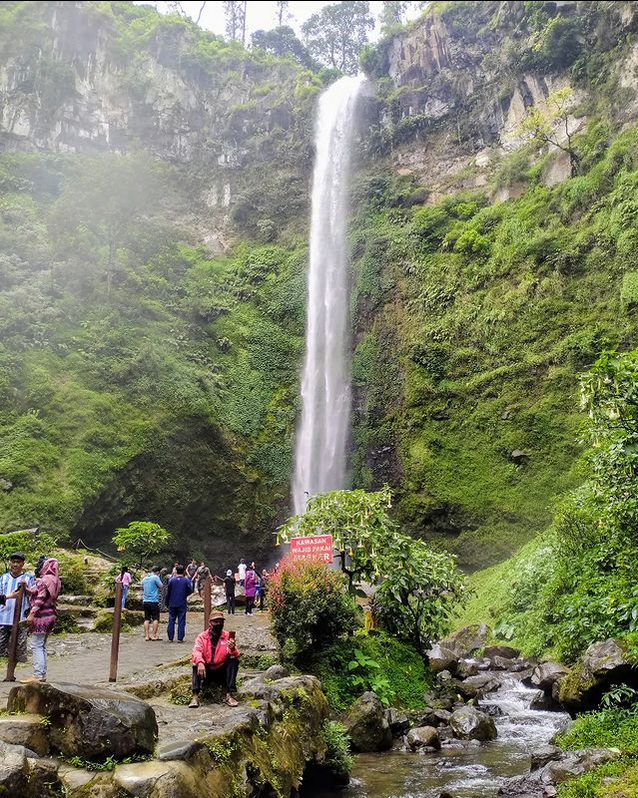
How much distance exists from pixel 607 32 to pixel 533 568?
28.6m

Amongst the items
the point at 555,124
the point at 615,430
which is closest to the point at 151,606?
the point at 615,430

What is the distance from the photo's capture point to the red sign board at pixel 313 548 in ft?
33.8

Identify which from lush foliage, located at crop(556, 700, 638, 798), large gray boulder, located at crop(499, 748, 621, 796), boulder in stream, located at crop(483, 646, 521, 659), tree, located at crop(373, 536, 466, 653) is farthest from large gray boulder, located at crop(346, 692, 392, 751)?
boulder in stream, located at crop(483, 646, 521, 659)

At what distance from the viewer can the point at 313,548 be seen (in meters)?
10.5

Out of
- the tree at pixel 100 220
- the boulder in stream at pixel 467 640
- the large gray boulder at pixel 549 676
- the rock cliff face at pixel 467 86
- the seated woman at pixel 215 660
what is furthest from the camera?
the rock cliff face at pixel 467 86

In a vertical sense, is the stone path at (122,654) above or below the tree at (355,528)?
below

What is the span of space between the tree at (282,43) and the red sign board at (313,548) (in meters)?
58.3

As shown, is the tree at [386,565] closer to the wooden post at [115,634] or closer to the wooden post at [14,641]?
the wooden post at [115,634]

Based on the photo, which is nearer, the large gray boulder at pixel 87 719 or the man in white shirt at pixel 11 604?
the large gray boulder at pixel 87 719

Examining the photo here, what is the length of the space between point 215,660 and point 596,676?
18.0ft

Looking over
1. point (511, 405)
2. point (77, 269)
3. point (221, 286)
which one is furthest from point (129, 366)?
point (511, 405)

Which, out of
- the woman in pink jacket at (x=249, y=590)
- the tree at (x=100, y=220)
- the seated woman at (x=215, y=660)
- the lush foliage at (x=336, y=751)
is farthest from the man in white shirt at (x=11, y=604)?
the tree at (x=100, y=220)

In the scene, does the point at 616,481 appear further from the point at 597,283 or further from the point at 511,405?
the point at 597,283

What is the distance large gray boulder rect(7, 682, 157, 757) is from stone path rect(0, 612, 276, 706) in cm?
200
